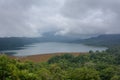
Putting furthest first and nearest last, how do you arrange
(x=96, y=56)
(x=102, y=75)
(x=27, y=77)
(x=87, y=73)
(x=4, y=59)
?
(x=96, y=56), (x=102, y=75), (x=87, y=73), (x=4, y=59), (x=27, y=77)

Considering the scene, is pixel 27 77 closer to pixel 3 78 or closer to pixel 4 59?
pixel 3 78

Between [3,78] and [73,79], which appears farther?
[73,79]

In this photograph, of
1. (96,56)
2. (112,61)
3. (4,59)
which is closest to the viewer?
(4,59)

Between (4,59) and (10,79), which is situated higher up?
(4,59)

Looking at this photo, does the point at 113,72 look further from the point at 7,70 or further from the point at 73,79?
the point at 7,70

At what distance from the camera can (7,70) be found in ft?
86.3

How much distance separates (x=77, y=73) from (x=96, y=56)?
42.8 meters

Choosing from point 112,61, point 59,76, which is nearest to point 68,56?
point 112,61

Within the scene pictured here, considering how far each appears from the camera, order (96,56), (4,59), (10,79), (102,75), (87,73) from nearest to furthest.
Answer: (10,79)
(4,59)
(87,73)
(102,75)
(96,56)

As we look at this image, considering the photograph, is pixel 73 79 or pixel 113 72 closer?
pixel 73 79

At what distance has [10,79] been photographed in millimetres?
24609

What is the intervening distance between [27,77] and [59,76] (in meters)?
9.52

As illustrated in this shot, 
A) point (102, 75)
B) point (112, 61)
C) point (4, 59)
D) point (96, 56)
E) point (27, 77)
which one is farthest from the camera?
point (96, 56)

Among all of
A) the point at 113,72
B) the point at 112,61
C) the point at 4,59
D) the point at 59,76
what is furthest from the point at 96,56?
the point at 4,59
